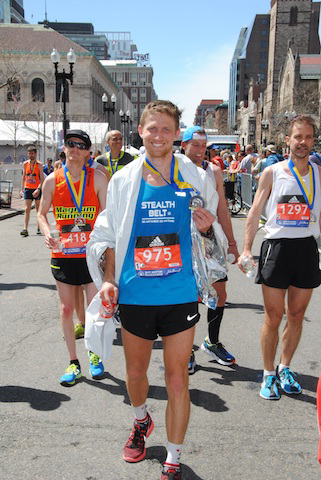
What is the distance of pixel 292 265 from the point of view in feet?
12.3

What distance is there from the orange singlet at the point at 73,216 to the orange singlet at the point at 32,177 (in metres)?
8.63

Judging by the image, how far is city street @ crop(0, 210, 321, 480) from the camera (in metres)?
2.87

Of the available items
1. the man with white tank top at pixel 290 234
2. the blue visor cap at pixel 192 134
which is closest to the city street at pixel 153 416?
the man with white tank top at pixel 290 234

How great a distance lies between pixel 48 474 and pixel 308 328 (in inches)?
143

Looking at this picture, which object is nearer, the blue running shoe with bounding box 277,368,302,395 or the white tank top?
the white tank top

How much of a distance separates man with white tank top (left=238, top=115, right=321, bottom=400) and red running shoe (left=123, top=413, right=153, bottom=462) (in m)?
1.22

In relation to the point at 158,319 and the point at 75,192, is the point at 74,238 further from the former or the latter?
the point at 158,319

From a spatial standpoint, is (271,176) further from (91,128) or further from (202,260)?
(91,128)

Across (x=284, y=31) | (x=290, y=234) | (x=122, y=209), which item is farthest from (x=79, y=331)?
(x=284, y=31)

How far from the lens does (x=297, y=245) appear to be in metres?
3.76

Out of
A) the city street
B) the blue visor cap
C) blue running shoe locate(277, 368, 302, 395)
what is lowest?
the city street

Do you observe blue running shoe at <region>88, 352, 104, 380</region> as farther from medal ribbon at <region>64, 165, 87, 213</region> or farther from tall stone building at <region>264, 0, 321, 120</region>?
tall stone building at <region>264, 0, 321, 120</region>

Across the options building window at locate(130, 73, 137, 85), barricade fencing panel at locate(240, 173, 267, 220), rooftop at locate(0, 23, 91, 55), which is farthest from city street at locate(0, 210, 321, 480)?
building window at locate(130, 73, 137, 85)

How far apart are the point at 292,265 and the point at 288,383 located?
0.97 metres
